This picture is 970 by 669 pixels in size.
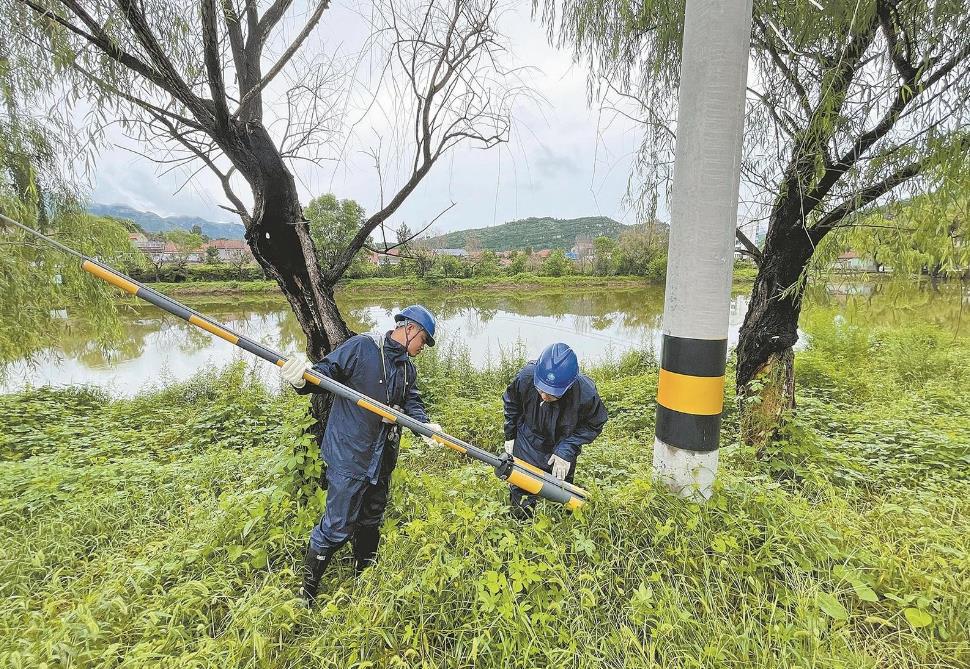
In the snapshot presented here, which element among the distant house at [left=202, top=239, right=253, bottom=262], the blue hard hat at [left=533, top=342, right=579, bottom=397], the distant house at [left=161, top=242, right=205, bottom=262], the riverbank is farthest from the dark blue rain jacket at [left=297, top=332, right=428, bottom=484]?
the distant house at [left=202, top=239, right=253, bottom=262]

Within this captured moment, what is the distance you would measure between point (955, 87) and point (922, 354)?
8.13m

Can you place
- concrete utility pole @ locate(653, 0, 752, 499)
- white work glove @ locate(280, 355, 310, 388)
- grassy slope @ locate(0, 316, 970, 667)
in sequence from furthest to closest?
white work glove @ locate(280, 355, 310, 388)
concrete utility pole @ locate(653, 0, 752, 499)
grassy slope @ locate(0, 316, 970, 667)

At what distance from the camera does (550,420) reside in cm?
264

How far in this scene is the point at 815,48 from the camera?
242 cm

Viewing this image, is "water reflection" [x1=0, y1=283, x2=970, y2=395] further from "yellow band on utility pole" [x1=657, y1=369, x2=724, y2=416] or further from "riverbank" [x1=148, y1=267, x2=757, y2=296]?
"yellow band on utility pole" [x1=657, y1=369, x2=724, y2=416]

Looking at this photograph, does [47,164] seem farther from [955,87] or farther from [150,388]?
[955,87]

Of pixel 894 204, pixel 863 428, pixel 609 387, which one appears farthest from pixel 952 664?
pixel 609 387

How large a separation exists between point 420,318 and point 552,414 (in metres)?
1.08

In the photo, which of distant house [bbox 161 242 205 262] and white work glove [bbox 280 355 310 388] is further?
distant house [bbox 161 242 205 262]

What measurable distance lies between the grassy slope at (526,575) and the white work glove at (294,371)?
0.61 metres

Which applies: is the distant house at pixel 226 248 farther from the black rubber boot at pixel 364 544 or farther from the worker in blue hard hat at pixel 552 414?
the worker in blue hard hat at pixel 552 414

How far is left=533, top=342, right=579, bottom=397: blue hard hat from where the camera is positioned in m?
2.32

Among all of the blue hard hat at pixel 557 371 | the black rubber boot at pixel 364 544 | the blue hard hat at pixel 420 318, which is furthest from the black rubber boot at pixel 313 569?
the blue hard hat at pixel 557 371

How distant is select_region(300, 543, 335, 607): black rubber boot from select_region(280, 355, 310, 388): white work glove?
91cm
